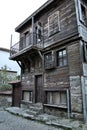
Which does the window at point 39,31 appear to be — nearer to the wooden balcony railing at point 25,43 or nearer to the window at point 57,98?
the wooden balcony railing at point 25,43

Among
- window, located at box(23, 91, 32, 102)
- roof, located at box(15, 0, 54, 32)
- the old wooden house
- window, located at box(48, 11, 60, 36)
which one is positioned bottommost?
window, located at box(23, 91, 32, 102)

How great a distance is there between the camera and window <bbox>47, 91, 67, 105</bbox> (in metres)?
8.43

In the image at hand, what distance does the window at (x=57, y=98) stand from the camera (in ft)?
27.7

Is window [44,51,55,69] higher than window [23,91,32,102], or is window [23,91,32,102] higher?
window [44,51,55,69]

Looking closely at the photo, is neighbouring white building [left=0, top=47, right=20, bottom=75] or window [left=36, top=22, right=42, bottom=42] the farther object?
neighbouring white building [left=0, top=47, right=20, bottom=75]

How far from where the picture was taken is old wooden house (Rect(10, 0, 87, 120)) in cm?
766

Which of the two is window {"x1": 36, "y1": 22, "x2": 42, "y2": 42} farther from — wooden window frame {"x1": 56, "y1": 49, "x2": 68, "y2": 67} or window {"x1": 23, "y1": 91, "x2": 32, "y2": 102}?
window {"x1": 23, "y1": 91, "x2": 32, "y2": 102}

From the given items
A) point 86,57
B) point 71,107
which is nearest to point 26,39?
point 86,57

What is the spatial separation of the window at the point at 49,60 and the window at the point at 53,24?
1.59 metres

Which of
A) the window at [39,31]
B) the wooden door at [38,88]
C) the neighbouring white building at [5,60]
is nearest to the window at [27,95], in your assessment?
the wooden door at [38,88]

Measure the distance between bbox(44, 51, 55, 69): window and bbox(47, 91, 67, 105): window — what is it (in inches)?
75.2

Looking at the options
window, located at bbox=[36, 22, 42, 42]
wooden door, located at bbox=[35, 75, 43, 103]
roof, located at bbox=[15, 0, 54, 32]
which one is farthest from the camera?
window, located at bbox=[36, 22, 42, 42]

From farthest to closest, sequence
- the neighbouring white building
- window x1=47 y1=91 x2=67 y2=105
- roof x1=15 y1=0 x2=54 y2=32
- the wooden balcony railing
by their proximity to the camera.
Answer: the neighbouring white building, the wooden balcony railing, roof x1=15 y1=0 x2=54 y2=32, window x1=47 y1=91 x2=67 y2=105

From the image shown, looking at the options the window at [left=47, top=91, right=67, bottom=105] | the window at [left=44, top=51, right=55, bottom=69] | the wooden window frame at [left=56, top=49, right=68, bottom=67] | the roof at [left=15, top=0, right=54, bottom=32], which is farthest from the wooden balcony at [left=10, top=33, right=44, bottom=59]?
the window at [left=47, top=91, right=67, bottom=105]
